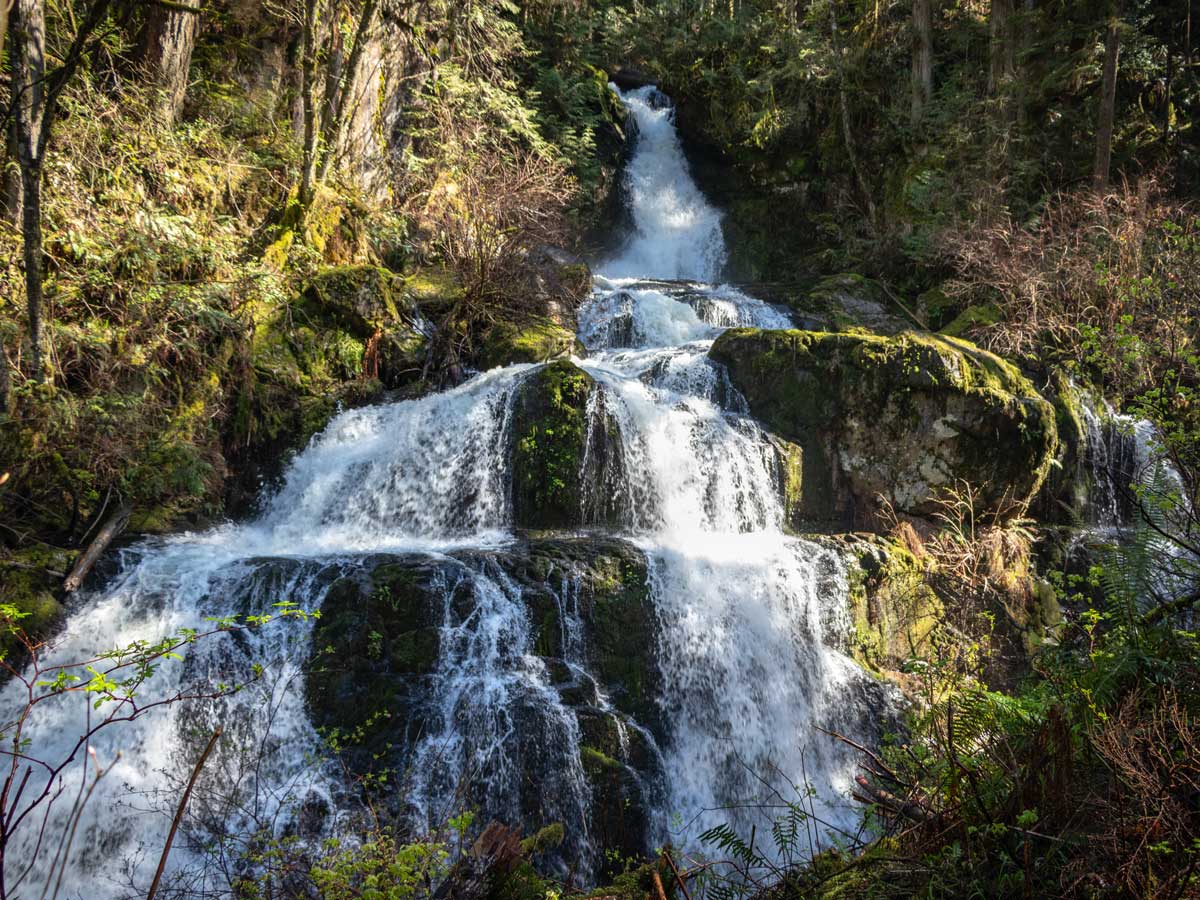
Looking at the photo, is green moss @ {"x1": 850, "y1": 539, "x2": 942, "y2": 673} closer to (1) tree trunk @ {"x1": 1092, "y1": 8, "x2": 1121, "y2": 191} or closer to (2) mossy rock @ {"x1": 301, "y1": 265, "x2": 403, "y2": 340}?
(2) mossy rock @ {"x1": 301, "y1": 265, "x2": 403, "y2": 340}

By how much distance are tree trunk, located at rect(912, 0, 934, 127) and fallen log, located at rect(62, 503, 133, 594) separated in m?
18.5

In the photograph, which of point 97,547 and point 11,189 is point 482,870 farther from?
point 11,189

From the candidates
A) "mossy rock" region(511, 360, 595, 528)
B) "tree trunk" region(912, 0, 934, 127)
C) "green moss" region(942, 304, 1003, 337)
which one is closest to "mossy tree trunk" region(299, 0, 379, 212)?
"mossy rock" region(511, 360, 595, 528)

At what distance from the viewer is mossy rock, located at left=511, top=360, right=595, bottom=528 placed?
27.2 feet

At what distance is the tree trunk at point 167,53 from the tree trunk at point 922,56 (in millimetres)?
15866

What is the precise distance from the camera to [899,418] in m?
9.71

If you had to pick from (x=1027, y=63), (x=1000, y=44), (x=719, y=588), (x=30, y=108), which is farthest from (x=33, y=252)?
(x=1000, y=44)

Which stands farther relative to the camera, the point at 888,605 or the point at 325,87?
the point at 325,87

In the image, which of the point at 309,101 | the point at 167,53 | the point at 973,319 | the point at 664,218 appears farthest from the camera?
the point at 664,218

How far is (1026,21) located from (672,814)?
55.2 feet

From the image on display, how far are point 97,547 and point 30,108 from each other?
3.65m

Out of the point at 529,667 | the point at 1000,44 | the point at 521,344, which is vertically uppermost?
the point at 1000,44

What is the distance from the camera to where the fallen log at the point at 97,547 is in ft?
18.8

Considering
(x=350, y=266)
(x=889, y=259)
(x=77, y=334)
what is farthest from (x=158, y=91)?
(x=889, y=259)
